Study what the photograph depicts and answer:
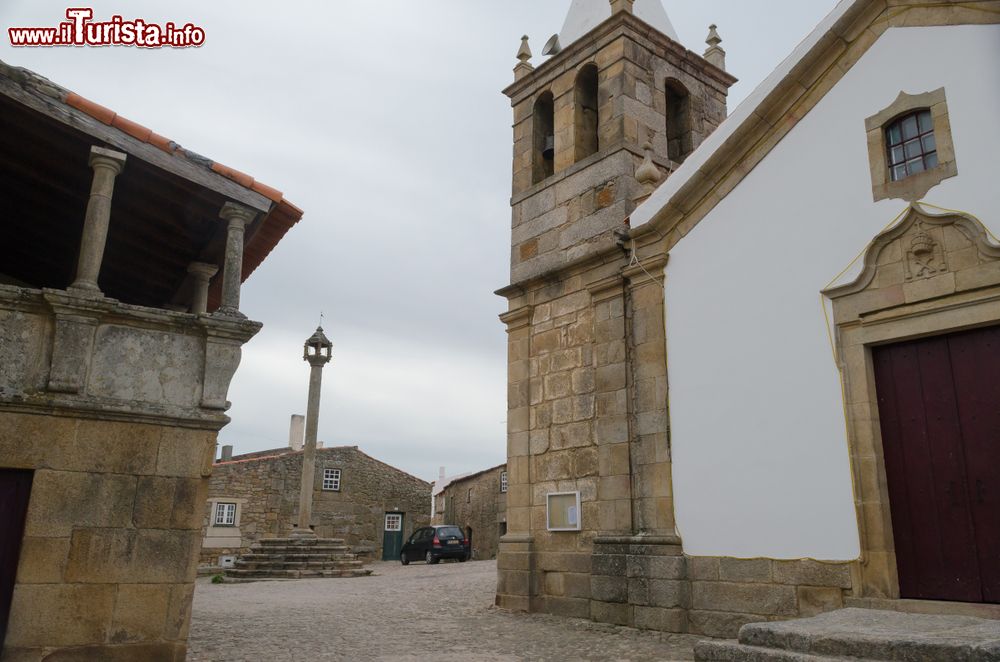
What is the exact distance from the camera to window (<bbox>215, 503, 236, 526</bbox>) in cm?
2652

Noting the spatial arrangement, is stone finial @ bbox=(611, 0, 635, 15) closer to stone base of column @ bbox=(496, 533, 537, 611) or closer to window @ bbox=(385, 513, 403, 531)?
stone base of column @ bbox=(496, 533, 537, 611)

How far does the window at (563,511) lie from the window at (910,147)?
4695 mm

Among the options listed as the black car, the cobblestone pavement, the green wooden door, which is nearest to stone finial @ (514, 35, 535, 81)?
the cobblestone pavement

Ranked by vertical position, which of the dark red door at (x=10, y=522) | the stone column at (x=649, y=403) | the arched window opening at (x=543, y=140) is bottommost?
the dark red door at (x=10, y=522)

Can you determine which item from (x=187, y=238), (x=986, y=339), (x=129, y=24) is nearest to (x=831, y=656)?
(x=986, y=339)

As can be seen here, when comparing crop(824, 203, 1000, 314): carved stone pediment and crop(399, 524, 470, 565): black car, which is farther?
crop(399, 524, 470, 565): black car

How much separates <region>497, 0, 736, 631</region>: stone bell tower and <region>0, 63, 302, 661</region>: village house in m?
4.10

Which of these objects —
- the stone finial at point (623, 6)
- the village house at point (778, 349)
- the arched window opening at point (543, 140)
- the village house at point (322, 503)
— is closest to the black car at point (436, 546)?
the village house at point (322, 503)

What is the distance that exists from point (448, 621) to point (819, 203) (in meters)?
6.10

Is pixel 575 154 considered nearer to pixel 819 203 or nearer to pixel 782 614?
pixel 819 203

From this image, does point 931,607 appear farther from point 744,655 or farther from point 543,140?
A: point 543,140

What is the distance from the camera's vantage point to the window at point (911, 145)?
253 inches

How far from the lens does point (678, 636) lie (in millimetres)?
7160

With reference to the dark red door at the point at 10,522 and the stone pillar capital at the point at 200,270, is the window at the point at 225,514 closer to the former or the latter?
the stone pillar capital at the point at 200,270
